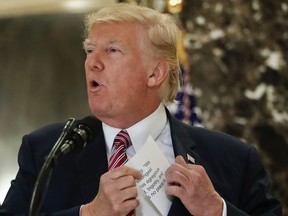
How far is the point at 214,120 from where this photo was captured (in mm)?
5082

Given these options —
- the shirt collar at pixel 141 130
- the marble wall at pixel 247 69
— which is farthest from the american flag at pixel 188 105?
the shirt collar at pixel 141 130

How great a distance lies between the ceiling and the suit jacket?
2.68 m

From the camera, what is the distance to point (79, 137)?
97.5 inches

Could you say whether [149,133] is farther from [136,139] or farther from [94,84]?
[94,84]

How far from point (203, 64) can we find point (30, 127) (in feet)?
4.54

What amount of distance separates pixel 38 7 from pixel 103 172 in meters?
2.98

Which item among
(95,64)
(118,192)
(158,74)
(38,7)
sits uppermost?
(95,64)

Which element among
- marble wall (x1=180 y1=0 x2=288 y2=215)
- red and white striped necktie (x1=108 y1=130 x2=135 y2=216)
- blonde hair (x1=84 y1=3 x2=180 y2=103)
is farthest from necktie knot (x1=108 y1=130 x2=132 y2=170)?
marble wall (x1=180 y1=0 x2=288 y2=215)

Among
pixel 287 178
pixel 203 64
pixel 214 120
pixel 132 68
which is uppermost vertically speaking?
pixel 132 68

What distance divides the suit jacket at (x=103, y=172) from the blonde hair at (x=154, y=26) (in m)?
0.22

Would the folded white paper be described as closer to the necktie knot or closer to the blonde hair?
the necktie knot

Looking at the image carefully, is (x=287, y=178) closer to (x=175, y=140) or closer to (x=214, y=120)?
(x=214, y=120)

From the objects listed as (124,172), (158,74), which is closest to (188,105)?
(158,74)

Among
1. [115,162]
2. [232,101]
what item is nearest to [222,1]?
[232,101]
